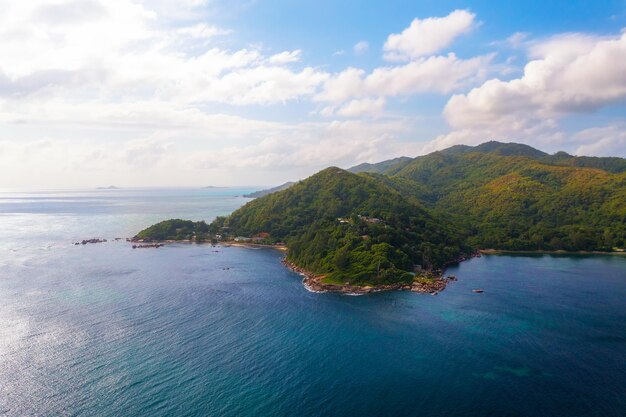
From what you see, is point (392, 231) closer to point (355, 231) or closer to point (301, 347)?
point (355, 231)

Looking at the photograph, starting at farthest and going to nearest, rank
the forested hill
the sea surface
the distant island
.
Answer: the forested hill, the distant island, the sea surface

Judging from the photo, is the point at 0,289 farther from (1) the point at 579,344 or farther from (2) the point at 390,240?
(1) the point at 579,344

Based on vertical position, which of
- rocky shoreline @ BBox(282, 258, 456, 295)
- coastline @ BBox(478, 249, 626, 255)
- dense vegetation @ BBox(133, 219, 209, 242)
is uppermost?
dense vegetation @ BBox(133, 219, 209, 242)

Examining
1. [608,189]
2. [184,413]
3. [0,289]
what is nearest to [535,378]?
[184,413]

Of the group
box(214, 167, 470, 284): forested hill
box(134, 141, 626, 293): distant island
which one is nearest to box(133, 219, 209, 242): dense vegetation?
box(134, 141, 626, 293): distant island

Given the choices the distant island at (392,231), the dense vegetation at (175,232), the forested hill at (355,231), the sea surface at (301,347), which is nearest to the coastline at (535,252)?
the distant island at (392,231)

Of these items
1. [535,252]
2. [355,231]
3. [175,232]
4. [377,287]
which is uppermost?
[355,231]

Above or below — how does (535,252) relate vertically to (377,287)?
above

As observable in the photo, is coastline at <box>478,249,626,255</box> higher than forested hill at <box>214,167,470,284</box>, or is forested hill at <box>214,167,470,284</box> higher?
forested hill at <box>214,167,470,284</box>

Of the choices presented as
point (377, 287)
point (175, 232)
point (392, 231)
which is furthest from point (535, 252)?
point (175, 232)

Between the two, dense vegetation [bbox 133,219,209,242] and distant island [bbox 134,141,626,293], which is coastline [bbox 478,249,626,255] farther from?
dense vegetation [bbox 133,219,209,242]
